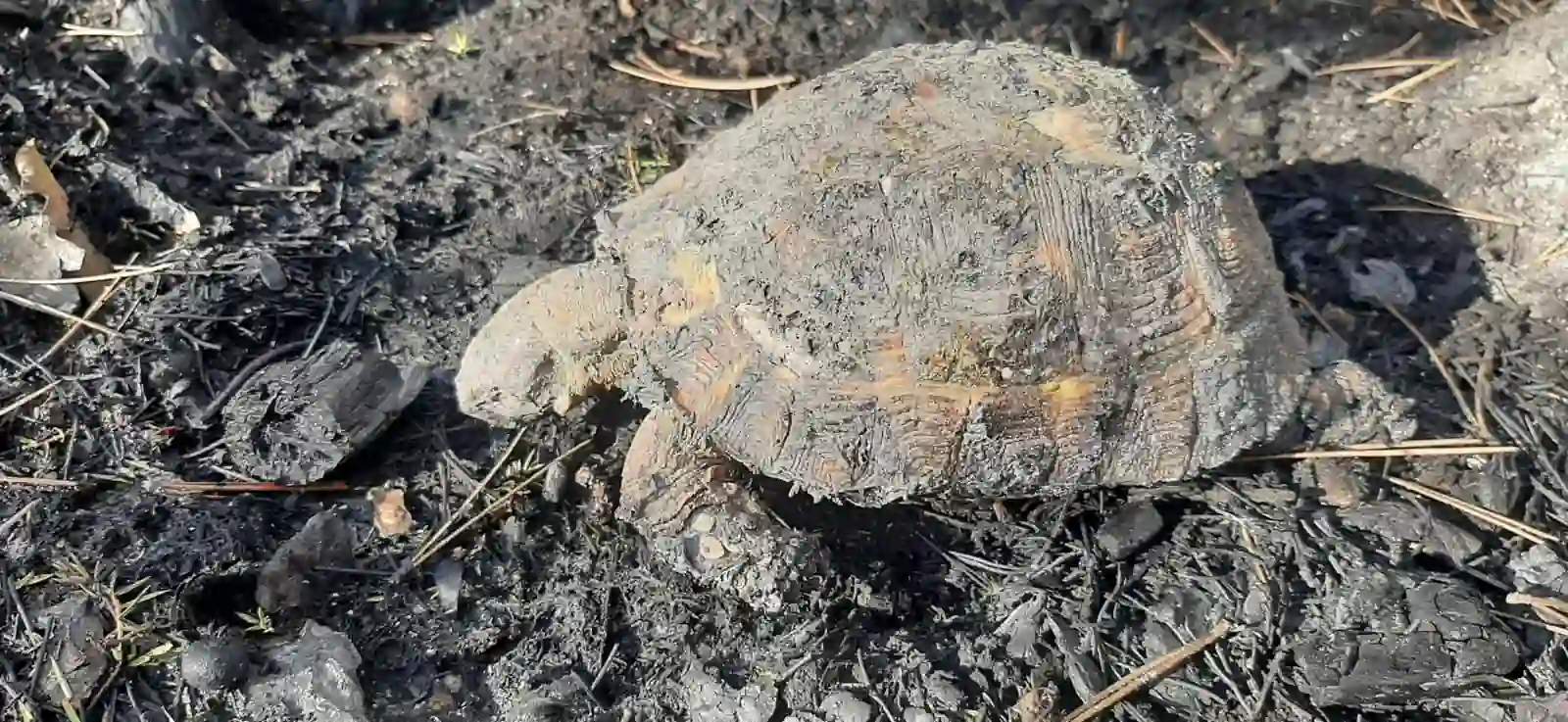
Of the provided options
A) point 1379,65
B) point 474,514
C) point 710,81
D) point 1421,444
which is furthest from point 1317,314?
point 474,514

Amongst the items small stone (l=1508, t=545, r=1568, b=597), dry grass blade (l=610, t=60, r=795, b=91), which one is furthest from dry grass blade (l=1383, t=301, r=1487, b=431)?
dry grass blade (l=610, t=60, r=795, b=91)

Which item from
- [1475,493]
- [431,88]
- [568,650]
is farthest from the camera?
[431,88]

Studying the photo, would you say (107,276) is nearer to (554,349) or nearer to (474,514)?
(474,514)

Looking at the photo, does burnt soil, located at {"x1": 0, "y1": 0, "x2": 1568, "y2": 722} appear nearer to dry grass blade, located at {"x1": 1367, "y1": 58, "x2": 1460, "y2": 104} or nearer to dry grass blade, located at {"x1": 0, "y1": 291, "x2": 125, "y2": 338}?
dry grass blade, located at {"x1": 0, "y1": 291, "x2": 125, "y2": 338}

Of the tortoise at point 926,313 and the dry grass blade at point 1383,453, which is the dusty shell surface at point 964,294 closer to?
the tortoise at point 926,313

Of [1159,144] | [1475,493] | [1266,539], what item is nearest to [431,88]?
[1159,144]

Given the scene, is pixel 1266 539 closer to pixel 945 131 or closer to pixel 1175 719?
pixel 1175 719

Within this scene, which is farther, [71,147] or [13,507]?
[71,147]
